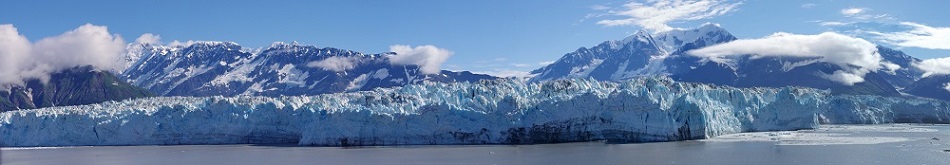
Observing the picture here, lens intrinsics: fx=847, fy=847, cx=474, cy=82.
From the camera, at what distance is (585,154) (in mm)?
38531

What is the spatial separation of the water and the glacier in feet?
5.22

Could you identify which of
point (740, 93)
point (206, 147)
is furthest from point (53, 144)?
point (740, 93)

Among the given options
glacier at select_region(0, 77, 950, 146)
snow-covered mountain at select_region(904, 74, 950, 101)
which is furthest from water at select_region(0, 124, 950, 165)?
snow-covered mountain at select_region(904, 74, 950, 101)

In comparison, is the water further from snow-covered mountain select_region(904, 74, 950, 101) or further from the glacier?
snow-covered mountain select_region(904, 74, 950, 101)

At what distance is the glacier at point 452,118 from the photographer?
4572 centimetres

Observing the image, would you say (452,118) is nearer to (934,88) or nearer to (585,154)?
(585,154)

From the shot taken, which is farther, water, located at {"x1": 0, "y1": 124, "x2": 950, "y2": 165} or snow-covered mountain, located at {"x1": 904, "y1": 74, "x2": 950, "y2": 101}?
snow-covered mountain, located at {"x1": 904, "y1": 74, "x2": 950, "y2": 101}

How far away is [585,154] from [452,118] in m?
10.8

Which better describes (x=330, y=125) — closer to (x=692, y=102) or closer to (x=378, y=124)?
(x=378, y=124)

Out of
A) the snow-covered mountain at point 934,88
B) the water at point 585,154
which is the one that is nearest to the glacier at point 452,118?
the water at point 585,154

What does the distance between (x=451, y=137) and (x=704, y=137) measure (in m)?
14.3

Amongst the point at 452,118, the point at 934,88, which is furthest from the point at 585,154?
the point at 934,88

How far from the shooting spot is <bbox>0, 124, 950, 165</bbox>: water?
115 feet

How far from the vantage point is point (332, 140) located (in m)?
50.4
